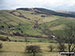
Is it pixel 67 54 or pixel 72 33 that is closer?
pixel 72 33

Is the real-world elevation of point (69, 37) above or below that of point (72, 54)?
above

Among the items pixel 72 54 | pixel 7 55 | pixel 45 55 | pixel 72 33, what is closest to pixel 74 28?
pixel 72 33

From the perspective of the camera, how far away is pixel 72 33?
5138cm

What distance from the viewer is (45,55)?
66.6 m

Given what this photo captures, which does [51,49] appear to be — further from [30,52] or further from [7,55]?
[7,55]

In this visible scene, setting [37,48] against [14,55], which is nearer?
[14,55]

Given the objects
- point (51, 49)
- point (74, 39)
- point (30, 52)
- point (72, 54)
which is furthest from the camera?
point (51, 49)

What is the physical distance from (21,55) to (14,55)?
130 inches

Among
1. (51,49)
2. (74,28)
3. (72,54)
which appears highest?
(74,28)

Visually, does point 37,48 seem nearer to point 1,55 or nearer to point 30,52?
point 30,52

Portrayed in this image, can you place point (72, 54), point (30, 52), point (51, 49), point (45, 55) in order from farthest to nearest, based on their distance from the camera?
point (51, 49)
point (30, 52)
point (45, 55)
point (72, 54)

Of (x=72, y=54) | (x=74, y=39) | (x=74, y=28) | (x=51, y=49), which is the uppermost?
(x=74, y=28)

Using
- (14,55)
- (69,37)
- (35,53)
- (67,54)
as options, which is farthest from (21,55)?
(69,37)

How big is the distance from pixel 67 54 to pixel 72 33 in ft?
46.2
